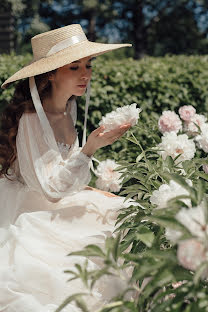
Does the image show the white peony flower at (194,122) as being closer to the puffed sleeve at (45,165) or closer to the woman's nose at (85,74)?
the woman's nose at (85,74)

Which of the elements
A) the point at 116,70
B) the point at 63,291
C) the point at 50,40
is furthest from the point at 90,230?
the point at 116,70

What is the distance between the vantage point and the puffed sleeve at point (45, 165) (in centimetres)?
209

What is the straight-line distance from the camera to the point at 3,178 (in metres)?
2.48

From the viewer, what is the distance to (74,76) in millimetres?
2314

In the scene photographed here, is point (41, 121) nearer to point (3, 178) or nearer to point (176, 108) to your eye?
point (3, 178)

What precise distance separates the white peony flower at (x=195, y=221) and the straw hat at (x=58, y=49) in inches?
50.8

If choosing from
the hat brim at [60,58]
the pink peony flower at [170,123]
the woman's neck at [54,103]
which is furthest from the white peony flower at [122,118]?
the pink peony flower at [170,123]

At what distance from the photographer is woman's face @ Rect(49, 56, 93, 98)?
7.58 ft

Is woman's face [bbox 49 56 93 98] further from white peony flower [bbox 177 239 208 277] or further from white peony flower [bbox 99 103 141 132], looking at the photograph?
white peony flower [bbox 177 239 208 277]

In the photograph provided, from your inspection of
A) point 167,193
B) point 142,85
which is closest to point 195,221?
point 167,193

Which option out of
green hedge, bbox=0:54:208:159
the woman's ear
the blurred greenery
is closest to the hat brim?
the woman's ear

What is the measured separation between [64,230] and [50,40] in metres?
0.93

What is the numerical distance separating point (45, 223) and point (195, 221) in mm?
1136

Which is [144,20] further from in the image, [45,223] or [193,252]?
[193,252]
